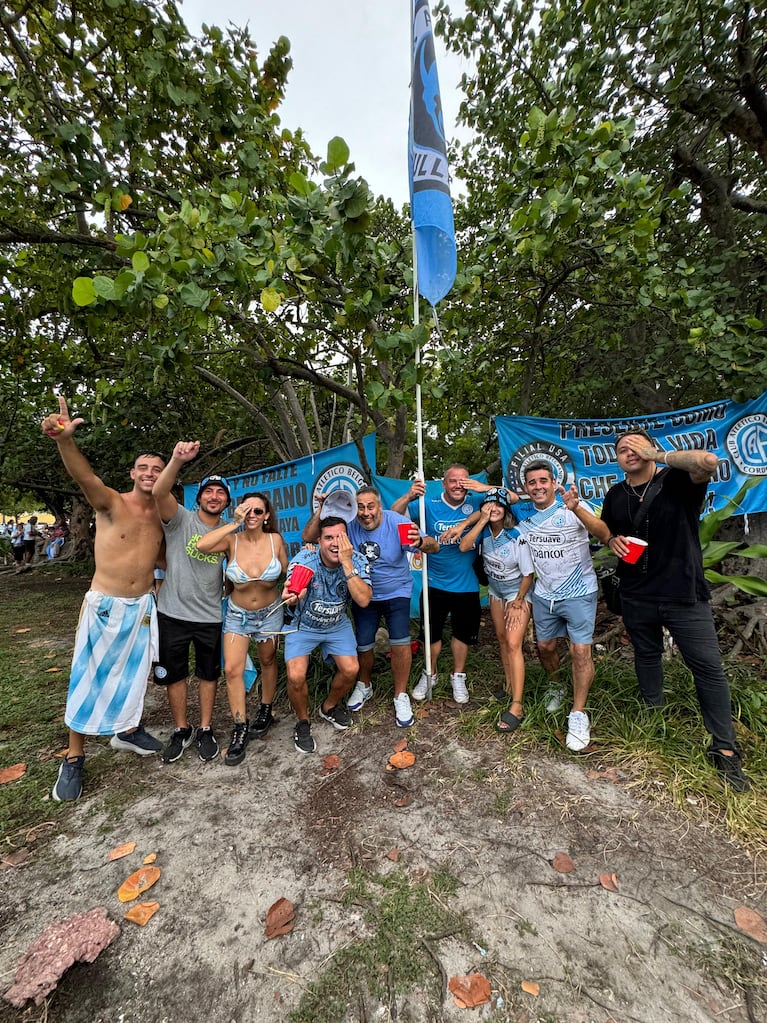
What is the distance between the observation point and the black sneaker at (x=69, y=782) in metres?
2.76

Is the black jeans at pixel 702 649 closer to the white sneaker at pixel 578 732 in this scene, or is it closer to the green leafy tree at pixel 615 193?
the white sneaker at pixel 578 732

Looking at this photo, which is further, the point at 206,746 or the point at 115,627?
the point at 206,746

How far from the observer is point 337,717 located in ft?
11.5

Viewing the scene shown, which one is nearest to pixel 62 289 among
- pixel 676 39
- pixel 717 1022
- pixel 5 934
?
pixel 5 934

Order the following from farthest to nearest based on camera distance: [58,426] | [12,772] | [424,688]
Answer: [424,688] → [12,772] → [58,426]

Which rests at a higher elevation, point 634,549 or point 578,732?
point 634,549

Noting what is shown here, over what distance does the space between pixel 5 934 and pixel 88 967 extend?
0.48 metres

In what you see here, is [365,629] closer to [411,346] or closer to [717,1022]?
[411,346]

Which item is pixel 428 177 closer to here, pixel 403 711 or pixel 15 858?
pixel 403 711

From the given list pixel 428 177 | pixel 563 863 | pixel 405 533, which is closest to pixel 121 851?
pixel 563 863

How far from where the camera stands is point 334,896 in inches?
79.0

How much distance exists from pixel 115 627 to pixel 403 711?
6.99 ft

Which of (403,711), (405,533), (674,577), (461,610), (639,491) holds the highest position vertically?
(639,491)

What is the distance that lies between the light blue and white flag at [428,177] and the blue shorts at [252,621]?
8.78 ft
